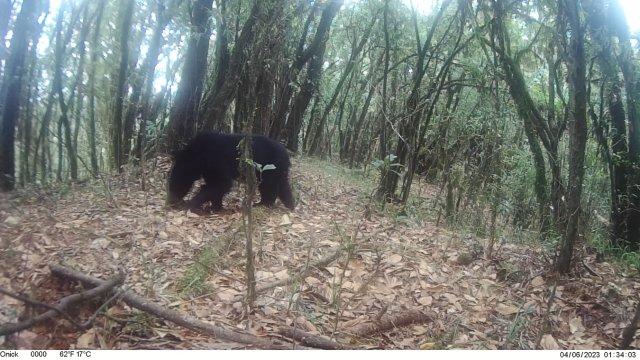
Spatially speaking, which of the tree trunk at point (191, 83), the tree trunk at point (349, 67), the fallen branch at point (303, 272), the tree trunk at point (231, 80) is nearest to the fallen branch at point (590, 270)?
the fallen branch at point (303, 272)

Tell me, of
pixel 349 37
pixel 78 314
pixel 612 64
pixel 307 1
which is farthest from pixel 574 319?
pixel 349 37

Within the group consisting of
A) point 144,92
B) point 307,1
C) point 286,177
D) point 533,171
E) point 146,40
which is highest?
point 307,1

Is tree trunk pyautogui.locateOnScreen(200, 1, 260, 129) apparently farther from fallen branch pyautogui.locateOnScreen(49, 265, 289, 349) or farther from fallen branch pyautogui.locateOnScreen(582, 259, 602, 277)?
fallen branch pyautogui.locateOnScreen(582, 259, 602, 277)

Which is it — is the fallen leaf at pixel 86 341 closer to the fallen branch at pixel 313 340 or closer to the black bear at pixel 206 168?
the fallen branch at pixel 313 340

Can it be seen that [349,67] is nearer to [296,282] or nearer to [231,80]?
[231,80]

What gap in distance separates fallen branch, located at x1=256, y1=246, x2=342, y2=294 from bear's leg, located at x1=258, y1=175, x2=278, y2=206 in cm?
158

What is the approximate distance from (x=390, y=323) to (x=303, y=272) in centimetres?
66

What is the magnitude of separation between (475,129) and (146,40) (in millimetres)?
4286

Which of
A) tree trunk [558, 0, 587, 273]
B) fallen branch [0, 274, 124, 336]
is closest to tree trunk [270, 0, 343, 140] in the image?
tree trunk [558, 0, 587, 273]

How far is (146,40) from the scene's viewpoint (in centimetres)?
580

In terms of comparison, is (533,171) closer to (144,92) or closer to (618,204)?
(618,204)

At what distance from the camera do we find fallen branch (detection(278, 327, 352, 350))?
7.68ft
